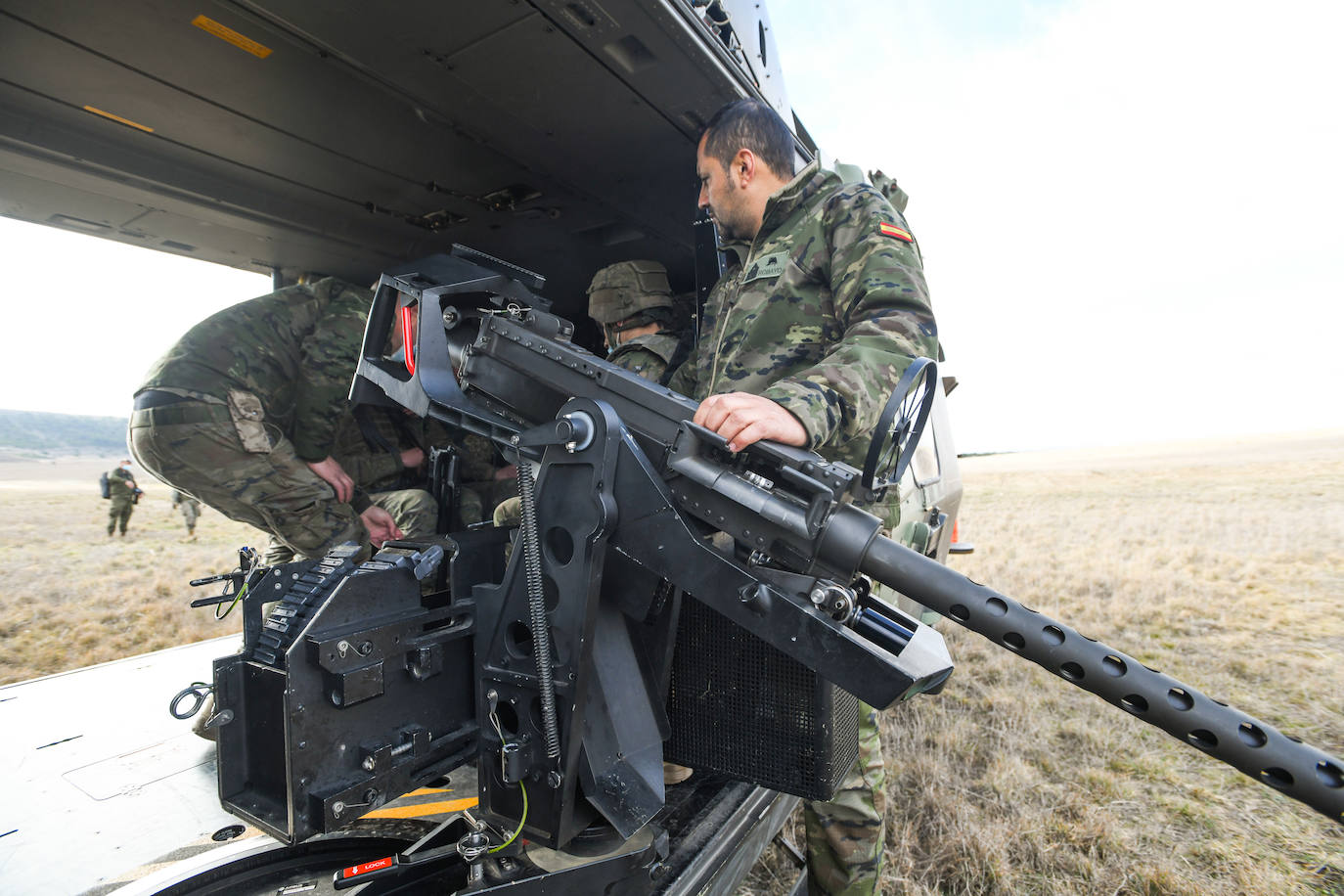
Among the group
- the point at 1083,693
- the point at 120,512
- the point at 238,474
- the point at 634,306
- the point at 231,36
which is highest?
the point at 231,36

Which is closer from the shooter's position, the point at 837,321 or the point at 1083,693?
the point at 837,321

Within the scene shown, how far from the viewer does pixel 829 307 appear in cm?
242

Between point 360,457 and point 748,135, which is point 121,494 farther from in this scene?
point 748,135

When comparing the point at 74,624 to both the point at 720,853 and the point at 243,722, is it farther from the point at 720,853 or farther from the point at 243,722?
the point at 720,853

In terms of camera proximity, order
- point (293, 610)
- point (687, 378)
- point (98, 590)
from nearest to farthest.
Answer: point (293, 610)
point (687, 378)
point (98, 590)

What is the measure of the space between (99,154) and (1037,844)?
522cm

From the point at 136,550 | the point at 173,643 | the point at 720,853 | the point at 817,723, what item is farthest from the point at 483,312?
the point at 136,550

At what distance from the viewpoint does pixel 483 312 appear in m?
2.41

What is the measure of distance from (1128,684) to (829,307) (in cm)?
147

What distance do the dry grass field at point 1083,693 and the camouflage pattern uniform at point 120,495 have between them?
742 millimetres

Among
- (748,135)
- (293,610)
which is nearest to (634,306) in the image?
(748,135)

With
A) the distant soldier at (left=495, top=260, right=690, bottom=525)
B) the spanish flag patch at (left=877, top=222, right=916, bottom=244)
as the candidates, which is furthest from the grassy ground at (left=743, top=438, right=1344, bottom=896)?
the distant soldier at (left=495, top=260, right=690, bottom=525)

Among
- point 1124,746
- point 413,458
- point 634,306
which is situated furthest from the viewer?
point 413,458

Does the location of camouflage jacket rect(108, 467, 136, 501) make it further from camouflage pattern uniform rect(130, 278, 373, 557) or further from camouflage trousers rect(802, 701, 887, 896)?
camouflage trousers rect(802, 701, 887, 896)
